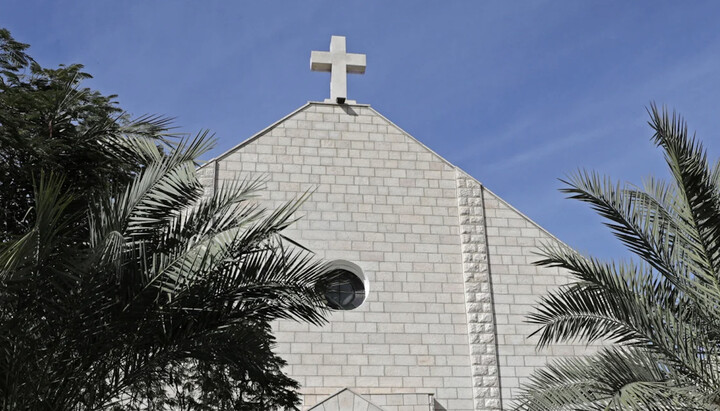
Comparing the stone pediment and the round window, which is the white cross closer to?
the round window

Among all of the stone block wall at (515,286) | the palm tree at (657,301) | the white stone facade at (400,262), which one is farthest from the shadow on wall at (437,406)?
the palm tree at (657,301)

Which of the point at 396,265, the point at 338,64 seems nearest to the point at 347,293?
the point at 396,265

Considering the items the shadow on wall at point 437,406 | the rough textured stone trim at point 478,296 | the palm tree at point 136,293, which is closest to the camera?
→ the palm tree at point 136,293

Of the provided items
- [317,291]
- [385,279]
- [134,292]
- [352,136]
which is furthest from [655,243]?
[352,136]

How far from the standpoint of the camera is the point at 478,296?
14.8 meters

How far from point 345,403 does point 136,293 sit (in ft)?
20.6

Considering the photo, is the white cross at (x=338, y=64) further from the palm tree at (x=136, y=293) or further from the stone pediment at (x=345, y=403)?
the palm tree at (x=136, y=293)

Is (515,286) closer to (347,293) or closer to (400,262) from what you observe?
(400,262)

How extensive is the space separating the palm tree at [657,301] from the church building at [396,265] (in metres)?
5.30

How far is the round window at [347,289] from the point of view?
14.4m

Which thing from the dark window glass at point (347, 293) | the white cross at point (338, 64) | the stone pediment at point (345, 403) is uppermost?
the white cross at point (338, 64)

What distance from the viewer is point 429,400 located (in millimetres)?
13469

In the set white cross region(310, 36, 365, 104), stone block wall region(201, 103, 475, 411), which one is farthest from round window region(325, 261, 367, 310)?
white cross region(310, 36, 365, 104)

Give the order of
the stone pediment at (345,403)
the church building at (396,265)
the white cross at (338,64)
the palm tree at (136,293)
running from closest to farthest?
the palm tree at (136,293)
the stone pediment at (345,403)
the church building at (396,265)
the white cross at (338,64)
